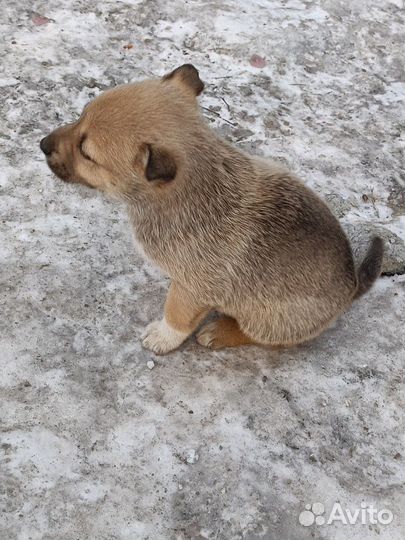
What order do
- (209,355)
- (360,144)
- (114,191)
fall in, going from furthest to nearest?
(360,144), (209,355), (114,191)

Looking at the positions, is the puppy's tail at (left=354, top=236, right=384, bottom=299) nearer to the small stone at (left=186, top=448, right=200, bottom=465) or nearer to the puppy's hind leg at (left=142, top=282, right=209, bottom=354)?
the puppy's hind leg at (left=142, top=282, right=209, bottom=354)

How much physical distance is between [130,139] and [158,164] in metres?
0.22

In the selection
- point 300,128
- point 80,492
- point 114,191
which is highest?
point 114,191

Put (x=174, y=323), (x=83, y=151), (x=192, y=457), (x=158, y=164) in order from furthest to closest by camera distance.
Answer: (x=174, y=323), (x=192, y=457), (x=83, y=151), (x=158, y=164)

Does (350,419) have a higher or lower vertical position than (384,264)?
lower

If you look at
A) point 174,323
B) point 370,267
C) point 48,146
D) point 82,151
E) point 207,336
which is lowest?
point 207,336

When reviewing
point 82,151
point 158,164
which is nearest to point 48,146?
point 82,151

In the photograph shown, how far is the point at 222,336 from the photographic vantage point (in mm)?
4129

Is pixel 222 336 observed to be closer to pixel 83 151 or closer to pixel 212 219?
pixel 212 219

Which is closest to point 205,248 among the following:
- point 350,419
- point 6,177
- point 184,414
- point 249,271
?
point 249,271

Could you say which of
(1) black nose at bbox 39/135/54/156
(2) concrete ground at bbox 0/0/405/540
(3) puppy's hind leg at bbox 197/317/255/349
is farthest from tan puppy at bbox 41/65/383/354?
(2) concrete ground at bbox 0/0/405/540

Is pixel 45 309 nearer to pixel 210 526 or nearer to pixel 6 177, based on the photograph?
pixel 6 177

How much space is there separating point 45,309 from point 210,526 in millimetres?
1798

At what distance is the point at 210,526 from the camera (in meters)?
3.33
